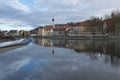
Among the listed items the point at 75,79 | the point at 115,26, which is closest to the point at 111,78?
the point at 75,79

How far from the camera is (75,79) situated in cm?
1514

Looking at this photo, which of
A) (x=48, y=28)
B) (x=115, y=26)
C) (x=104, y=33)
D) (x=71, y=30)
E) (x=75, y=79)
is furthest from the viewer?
(x=48, y=28)

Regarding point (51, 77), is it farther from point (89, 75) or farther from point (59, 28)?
point (59, 28)

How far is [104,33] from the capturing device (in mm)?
114250

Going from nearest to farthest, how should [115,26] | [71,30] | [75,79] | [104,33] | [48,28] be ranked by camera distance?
[75,79] → [115,26] → [104,33] → [71,30] → [48,28]

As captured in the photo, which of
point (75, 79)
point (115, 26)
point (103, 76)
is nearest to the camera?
point (75, 79)

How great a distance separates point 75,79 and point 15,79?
13.4 feet

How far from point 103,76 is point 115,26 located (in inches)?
3472


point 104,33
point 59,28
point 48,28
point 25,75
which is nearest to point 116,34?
point 104,33

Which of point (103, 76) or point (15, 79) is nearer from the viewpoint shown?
point (15, 79)

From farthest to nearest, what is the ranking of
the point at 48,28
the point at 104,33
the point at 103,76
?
1. the point at 48,28
2. the point at 104,33
3. the point at 103,76

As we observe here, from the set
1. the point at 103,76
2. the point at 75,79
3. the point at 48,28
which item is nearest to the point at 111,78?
the point at 103,76

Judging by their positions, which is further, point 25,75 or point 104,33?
point 104,33

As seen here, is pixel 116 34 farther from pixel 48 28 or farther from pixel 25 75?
pixel 25 75
